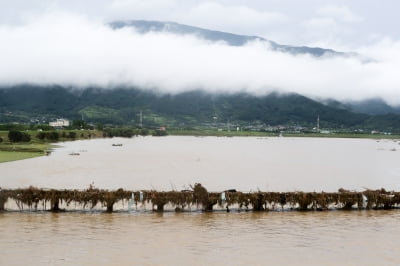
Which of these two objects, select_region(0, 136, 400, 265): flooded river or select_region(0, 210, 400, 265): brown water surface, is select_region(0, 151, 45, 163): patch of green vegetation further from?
select_region(0, 210, 400, 265): brown water surface

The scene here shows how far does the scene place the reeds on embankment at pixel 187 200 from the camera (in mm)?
32062

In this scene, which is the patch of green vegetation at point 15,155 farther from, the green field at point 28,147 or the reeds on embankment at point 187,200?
the reeds on embankment at point 187,200

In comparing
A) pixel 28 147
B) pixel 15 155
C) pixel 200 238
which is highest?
pixel 28 147

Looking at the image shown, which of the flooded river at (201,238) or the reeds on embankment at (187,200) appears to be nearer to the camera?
the flooded river at (201,238)

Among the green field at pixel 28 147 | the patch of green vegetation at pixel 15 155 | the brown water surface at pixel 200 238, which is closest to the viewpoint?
the brown water surface at pixel 200 238

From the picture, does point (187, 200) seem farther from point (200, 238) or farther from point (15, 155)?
point (15, 155)

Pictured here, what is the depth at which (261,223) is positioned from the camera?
98.3 ft

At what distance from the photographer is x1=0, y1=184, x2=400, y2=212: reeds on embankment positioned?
105 ft

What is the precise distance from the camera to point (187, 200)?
108 ft

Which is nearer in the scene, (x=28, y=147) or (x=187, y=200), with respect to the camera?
(x=187, y=200)

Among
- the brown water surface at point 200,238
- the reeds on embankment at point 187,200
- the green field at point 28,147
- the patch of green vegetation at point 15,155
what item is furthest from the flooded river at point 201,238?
the green field at point 28,147

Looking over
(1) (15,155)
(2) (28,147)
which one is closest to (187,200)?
(1) (15,155)

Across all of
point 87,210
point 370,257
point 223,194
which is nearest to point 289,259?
point 370,257

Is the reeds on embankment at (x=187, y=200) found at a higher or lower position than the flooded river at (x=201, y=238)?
higher
